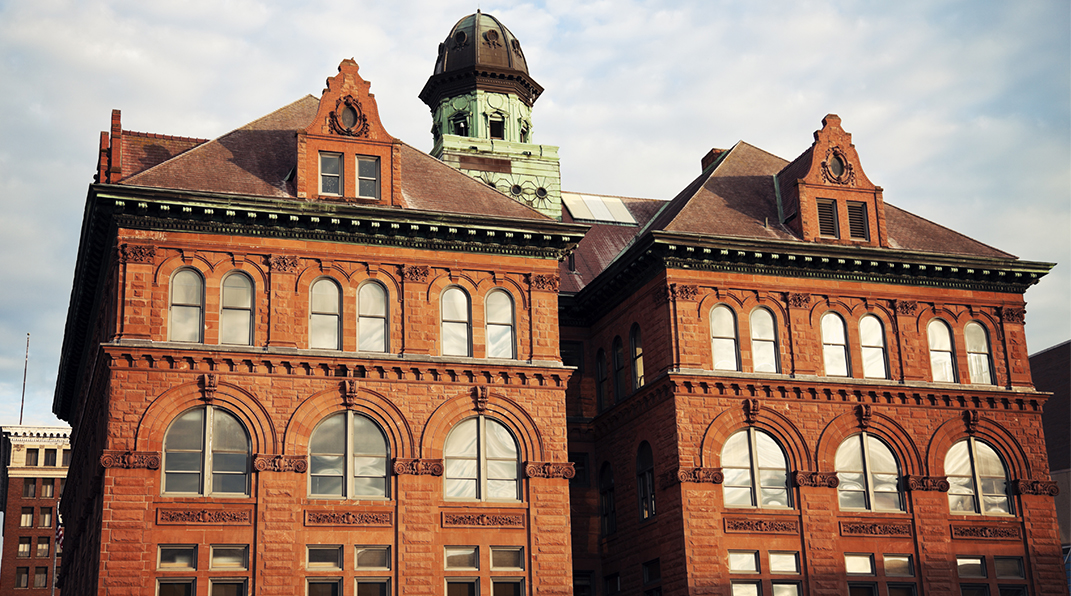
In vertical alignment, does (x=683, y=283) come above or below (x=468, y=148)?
below

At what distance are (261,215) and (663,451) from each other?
13.8 m

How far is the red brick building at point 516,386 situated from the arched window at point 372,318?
0.12 meters

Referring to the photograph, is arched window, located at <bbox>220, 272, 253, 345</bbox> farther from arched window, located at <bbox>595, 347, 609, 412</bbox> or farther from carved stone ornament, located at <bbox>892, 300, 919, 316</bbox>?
carved stone ornament, located at <bbox>892, 300, 919, 316</bbox>

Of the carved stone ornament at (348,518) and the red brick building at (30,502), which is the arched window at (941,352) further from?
the red brick building at (30,502)

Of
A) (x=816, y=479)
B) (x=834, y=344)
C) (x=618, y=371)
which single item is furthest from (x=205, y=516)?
(x=834, y=344)

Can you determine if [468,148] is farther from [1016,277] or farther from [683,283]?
[1016,277]

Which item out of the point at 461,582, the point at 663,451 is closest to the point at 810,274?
the point at 663,451

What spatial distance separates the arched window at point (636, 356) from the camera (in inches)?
1543

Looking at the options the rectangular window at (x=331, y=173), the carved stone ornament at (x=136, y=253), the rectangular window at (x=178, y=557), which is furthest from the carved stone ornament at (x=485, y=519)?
the carved stone ornament at (x=136, y=253)

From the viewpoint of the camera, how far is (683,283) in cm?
3759

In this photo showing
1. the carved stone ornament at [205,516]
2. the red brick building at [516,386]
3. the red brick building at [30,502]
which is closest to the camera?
the carved stone ornament at [205,516]

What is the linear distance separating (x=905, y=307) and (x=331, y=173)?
62.2 feet

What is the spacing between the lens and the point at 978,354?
4016 centimetres

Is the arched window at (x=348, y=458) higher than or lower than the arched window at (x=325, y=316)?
lower
